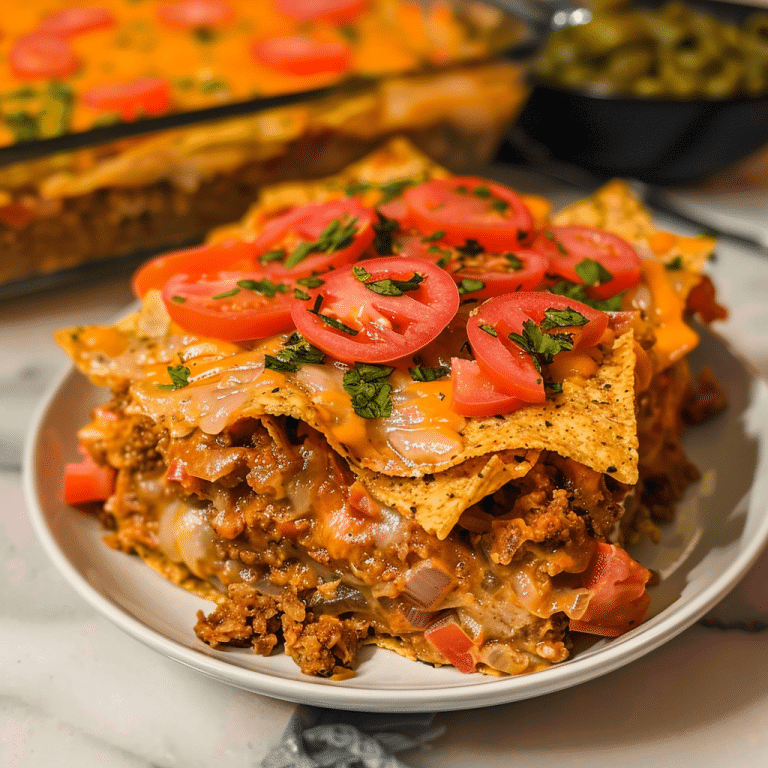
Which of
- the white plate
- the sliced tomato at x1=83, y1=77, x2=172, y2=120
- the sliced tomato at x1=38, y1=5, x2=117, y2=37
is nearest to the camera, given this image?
the white plate

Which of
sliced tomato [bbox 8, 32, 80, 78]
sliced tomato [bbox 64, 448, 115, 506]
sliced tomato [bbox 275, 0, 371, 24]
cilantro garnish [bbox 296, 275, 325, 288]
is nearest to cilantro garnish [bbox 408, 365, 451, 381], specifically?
cilantro garnish [bbox 296, 275, 325, 288]

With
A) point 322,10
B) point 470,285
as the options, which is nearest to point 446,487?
point 470,285

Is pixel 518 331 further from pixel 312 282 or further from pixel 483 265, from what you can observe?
pixel 312 282

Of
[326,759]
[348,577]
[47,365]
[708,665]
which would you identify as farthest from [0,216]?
[708,665]

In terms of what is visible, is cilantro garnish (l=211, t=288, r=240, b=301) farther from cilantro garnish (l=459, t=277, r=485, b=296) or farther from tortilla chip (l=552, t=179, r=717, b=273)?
tortilla chip (l=552, t=179, r=717, b=273)

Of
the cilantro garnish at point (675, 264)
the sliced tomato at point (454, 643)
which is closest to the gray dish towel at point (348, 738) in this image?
the sliced tomato at point (454, 643)

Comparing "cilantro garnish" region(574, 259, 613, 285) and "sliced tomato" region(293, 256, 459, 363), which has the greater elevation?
"cilantro garnish" region(574, 259, 613, 285)

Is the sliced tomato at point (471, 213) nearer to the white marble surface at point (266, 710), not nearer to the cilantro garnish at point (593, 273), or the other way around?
the cilantro garnish at point (593, 273)
